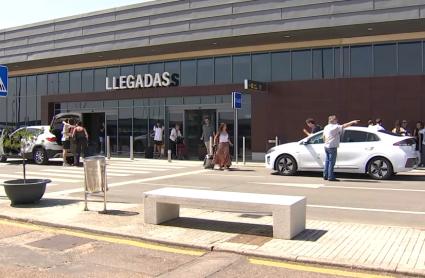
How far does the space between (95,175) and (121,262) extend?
3.34 metres

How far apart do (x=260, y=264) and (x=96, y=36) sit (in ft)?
65.5

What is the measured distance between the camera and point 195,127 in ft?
81.8

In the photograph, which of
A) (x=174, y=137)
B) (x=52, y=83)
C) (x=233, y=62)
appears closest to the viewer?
(x=233, y=62)

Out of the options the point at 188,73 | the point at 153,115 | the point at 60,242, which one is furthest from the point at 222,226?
the point at 153,115

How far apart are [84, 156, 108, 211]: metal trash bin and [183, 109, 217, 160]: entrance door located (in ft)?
49.4

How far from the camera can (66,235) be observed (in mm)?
7574

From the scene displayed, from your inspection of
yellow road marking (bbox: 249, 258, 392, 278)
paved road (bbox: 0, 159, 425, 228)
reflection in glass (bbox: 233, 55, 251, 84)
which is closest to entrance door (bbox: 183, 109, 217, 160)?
reflection in glass (bbox: 233, 55, 251, 84)

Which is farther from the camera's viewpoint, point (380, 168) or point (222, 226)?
point (380, 168)

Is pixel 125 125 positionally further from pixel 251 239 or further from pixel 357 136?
pixel 251 239

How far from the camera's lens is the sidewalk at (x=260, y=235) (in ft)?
20.0

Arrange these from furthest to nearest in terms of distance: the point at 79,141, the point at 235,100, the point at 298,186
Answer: the point at 235,100, the point at 79,141, the point at 298,186

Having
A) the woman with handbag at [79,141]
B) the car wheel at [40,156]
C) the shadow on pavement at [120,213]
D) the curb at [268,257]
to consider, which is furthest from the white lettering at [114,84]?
the curb at [268,257]

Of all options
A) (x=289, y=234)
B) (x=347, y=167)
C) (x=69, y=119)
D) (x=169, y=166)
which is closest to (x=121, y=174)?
(x=169, y=166)

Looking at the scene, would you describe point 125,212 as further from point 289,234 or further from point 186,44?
point 186,44
